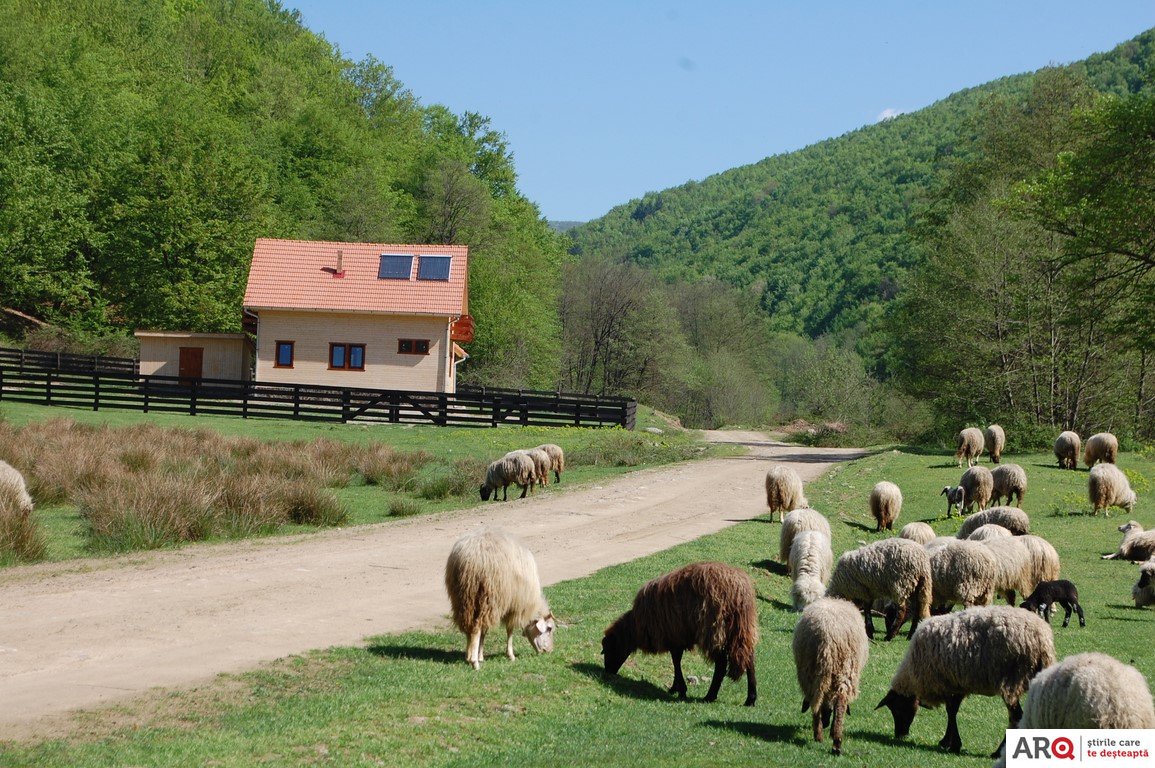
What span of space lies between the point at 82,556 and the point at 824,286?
12209cm

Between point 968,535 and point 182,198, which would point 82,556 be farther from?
point 182,198

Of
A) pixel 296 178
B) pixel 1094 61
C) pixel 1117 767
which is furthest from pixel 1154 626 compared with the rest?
pixel 1094 61

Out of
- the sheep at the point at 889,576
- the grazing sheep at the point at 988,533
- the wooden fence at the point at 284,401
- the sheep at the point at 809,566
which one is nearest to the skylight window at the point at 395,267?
the wooden fence at the point at 284,401

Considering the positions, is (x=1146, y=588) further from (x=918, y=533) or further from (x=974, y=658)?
(x=974, y=658)

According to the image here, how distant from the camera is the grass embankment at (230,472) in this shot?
17359 mm

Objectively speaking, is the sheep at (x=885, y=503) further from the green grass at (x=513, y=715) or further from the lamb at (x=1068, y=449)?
the lamb at (x=1068, y=449)

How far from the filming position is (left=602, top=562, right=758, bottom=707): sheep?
9.93 meters

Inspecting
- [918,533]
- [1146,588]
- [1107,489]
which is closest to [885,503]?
[918,533]

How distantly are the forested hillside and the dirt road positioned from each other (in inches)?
1562

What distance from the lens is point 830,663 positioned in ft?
28.8

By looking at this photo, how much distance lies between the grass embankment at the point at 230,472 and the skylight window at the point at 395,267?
11311mm

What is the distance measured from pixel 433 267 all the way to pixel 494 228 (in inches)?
1060

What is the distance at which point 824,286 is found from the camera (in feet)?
429

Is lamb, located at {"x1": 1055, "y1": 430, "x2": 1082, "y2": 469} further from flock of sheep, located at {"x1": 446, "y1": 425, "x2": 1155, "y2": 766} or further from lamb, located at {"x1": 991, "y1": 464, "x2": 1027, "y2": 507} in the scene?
flock of sheep, located at {"x1": 446, "y1": 425, "x2": 1155, "y2": 766}
